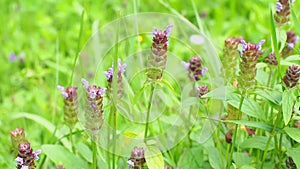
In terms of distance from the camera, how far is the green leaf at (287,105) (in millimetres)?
1248

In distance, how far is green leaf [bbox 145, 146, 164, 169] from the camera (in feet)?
4.34

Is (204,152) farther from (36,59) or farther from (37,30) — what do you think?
(37,30)

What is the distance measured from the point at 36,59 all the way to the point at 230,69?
151 cm

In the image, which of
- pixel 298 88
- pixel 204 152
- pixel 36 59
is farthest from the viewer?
pixel 36 59

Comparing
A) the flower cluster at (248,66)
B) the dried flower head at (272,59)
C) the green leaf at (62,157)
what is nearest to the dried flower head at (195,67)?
the dried flower head at (272,59)

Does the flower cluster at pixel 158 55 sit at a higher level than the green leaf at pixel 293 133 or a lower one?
higher

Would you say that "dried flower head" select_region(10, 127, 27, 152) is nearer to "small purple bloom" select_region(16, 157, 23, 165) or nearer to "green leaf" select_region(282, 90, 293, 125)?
"small purple bloom" select_region(16, 157, 23, 165)

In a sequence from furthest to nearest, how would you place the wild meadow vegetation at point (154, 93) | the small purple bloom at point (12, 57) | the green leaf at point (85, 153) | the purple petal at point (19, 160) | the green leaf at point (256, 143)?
the small purple bloom at point (12, 57), the green leaf at point (85, 153), the green leaf at point (256, 143), the wild meadow vegetation at point (154, 93), the purple petal at point (19, 160)

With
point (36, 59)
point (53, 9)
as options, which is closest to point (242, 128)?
point (36, 59)

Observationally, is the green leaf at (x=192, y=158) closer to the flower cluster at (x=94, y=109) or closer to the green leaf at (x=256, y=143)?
the green leaf at (x=256, y=143)

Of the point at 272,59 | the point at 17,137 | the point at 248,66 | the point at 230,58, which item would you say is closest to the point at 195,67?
the point at 230,58

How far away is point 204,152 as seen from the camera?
1.77 metres

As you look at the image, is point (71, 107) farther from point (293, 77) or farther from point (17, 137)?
point (293, 77)

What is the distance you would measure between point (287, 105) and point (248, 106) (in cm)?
17
